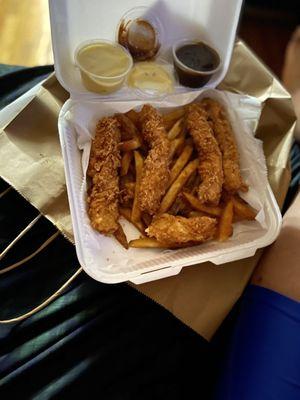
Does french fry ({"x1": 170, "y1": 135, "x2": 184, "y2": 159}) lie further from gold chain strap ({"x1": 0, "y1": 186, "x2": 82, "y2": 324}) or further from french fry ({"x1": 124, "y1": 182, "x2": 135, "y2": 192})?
gold chain strap ({"x1": 0, "y1": 186, "x2": 82, "y2": 324})

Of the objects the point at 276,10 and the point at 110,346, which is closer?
the point at 110,346

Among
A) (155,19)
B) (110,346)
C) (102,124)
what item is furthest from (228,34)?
(110,346)

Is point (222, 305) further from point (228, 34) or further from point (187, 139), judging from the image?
point (228, 34)

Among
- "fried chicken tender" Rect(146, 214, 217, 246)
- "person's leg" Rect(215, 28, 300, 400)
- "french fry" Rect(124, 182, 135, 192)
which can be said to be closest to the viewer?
"person's leg" Rect(215, 28, 300, 400)

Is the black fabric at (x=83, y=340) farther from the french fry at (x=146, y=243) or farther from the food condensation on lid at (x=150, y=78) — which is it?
the food condensation on lid at (x=150, y=78)

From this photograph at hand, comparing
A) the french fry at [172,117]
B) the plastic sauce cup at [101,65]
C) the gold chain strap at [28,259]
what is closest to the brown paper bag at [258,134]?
the gold chain strap at [28,259]

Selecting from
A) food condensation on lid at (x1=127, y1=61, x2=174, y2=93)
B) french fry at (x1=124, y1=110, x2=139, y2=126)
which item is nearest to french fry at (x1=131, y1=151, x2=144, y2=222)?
french fry at (x1=124, y1=110, x2=139, y2=126)
